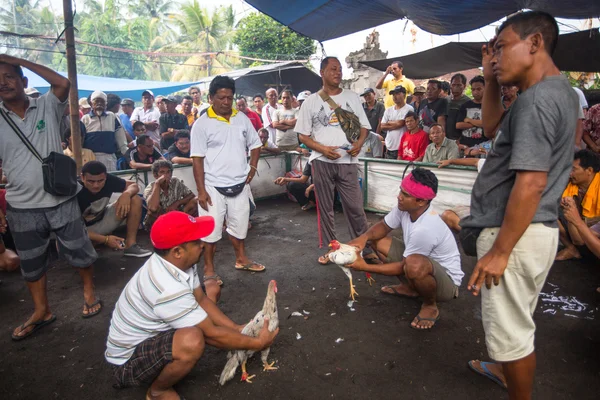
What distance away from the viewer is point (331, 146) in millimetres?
4207

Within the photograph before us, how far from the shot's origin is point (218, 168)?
3.91m

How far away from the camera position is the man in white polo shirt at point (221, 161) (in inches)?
151

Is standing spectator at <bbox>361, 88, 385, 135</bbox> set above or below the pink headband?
above

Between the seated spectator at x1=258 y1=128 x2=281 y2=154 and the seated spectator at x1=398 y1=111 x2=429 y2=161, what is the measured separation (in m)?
2.64

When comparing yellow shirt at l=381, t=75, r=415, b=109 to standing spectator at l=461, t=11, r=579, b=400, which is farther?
yellow shirt at l=381, t=75, r=415, b=109

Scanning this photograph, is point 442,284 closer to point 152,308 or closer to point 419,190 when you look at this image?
point 419,190

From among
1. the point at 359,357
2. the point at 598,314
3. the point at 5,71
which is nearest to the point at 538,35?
the point at 359,357

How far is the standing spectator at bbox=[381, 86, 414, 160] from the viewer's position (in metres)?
6.71

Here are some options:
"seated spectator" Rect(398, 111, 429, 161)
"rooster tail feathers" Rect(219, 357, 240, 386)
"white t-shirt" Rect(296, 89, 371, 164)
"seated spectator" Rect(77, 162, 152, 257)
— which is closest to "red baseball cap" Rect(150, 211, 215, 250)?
"rooster tail feathers" Rect(219, 357, 240, 386)

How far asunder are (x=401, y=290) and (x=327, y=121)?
1963mm

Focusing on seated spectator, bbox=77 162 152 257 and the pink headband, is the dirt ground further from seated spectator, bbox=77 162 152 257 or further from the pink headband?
the pink headband

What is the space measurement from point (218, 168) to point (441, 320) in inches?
101

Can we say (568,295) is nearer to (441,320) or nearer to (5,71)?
(441,320)

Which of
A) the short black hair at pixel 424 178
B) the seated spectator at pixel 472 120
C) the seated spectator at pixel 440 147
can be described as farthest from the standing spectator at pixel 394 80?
the short black hair at pixel 424 178
